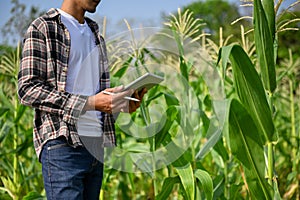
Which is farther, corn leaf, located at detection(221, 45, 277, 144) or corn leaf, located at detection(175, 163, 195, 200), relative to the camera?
corn leaf, located at detection(175, 163, 195, 200)

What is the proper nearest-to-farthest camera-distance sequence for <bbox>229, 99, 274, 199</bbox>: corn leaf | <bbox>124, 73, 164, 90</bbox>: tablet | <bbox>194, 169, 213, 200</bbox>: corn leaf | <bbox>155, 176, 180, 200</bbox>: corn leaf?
<bbox>124, 73, 164, 90</bbox>: tablet < <bbox>229, 99, 274, 199</bbox>: corn leaf < <bbox>194, 169, 213, 200</bbox>: corn leaf < <bbox>155, 176, 180, 200</bbox>: corn leaf

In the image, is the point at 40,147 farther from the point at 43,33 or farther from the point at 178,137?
the point at 178,137

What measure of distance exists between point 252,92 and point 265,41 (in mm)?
147

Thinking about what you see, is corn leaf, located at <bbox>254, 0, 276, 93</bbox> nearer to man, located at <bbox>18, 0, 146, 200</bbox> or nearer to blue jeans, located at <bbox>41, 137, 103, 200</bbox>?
man, located at <bbox>18, 0, 146, 200</bbox>

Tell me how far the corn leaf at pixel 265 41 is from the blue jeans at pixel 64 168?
56 centimetres

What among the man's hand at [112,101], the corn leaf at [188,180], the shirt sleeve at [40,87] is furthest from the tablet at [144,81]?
the corn leaf at [188,180]

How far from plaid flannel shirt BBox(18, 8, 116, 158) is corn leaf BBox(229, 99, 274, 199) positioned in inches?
17.0

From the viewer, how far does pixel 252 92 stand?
4.68 ft

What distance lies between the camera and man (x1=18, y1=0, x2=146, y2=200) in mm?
1404

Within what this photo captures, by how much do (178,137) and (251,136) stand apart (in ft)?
4.25

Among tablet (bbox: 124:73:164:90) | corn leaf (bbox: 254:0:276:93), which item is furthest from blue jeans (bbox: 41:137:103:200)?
corn leaf (bbox: 254:0:276:93)

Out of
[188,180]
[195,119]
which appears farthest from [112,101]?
[195,119]

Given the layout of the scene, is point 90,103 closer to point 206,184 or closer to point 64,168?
point 64,168

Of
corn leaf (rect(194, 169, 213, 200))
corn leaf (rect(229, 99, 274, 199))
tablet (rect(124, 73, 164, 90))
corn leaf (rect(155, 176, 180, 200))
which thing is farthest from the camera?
corn leaf (rect(155, 176, 180, 200))
